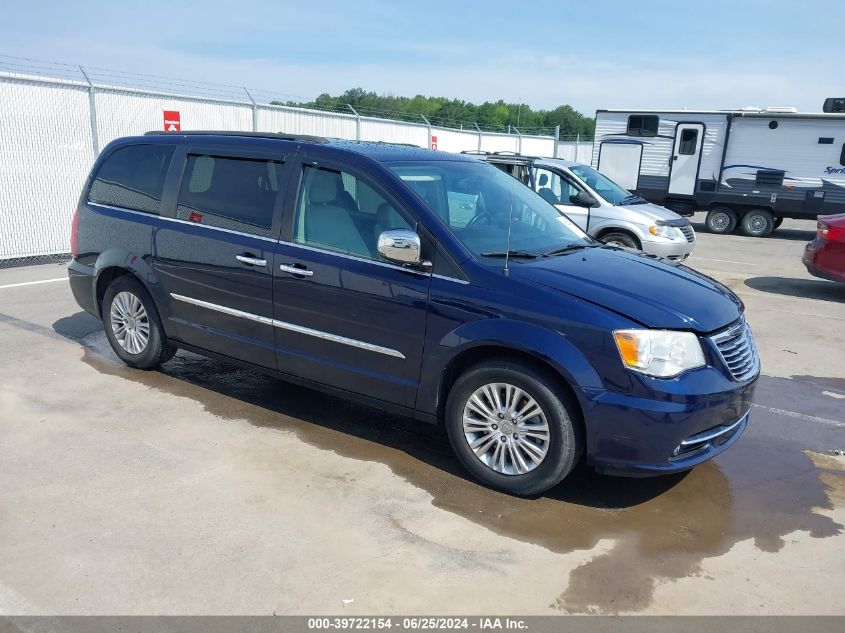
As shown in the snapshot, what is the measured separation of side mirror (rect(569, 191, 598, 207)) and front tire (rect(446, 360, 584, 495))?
707cm

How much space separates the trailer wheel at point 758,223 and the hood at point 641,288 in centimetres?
1508

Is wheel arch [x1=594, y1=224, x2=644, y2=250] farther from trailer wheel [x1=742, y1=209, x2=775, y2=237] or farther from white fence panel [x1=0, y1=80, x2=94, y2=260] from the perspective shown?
trailer wheel [x1=742, y1=209, x2=775, y2=237]

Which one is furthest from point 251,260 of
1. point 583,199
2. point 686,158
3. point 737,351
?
point 686,158

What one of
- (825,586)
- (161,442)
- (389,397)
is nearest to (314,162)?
(389,397)

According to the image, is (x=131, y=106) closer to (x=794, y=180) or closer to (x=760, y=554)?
(x=760, y=554)

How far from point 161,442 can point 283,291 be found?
1252mm

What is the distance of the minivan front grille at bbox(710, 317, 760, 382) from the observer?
3834 mm

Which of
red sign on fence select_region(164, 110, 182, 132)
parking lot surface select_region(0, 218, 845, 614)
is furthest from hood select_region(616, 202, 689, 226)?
red sign on fence select_region(164, 110, 182, 132)

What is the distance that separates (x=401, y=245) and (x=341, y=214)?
703mm

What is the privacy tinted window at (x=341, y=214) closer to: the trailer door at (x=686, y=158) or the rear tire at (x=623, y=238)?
the rear tire at (x=623, y=238)

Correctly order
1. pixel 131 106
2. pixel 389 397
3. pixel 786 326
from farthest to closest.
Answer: pixel 131 106 → pixel 786 326 → pixel 389 397

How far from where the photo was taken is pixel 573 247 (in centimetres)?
466

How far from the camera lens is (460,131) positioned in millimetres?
24391

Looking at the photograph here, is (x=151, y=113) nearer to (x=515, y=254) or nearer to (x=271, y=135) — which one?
(x=271, y=135)
